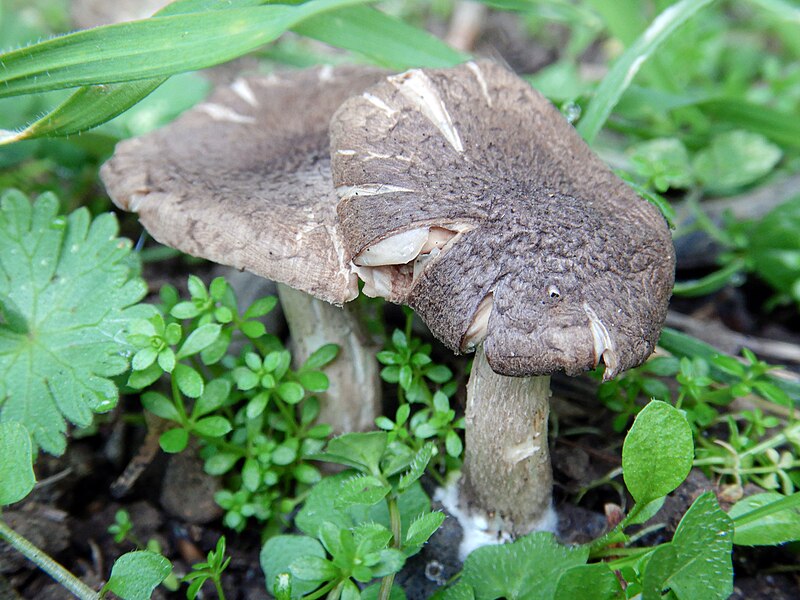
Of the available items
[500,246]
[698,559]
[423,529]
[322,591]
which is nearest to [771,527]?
[698,559]

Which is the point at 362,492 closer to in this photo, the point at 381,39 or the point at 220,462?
the point at 220,462

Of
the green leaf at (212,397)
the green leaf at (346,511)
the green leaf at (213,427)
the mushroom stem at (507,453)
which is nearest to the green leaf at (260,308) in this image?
the green leaf at (212,397)

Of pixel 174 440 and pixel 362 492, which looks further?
pixel 174 440

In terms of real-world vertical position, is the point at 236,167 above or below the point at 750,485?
above

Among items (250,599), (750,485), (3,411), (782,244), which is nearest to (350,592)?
(250,599)

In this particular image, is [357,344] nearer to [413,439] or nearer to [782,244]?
[413,439]

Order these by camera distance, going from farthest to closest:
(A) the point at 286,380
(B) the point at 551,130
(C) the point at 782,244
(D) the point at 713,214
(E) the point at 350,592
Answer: (D) the point at 713,214, (C) the point at 782,244, (A) the point at 286,380, (B) the point at 551,130, (E) the point at 350,592
